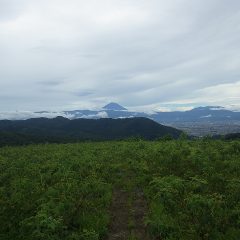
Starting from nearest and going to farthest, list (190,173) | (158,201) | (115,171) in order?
(158,201), (190,173), (115,171)

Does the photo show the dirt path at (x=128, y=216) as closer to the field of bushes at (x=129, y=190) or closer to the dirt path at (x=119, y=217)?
the dirt path at (x=119, y=217)

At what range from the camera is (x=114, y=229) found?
1234 centimetres

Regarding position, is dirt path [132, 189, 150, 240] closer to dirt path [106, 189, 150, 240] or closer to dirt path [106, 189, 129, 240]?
dirt path [106, 189, 150, 240]

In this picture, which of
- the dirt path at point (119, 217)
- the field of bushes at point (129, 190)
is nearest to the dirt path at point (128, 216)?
the dirt path at point (119, 217)

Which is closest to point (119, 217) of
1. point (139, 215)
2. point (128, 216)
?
point (128, 216)

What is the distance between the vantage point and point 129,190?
1667cm

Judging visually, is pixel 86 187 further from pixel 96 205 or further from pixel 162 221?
pixel 162 221

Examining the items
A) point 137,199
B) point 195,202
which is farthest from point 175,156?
point 195,202

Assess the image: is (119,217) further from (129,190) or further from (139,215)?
(129,190)

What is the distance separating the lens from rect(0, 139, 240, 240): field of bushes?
37.3 feet

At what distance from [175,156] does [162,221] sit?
9.69 m

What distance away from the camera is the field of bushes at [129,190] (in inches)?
447

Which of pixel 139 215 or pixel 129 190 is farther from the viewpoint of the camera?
pixel 129 190

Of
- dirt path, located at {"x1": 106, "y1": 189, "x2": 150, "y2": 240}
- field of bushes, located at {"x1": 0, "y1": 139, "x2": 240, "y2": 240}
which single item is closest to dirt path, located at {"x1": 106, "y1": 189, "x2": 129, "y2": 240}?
dirt path, located at {"x1": 106, "y1": 189, "x2": 150, "y2": 240}
